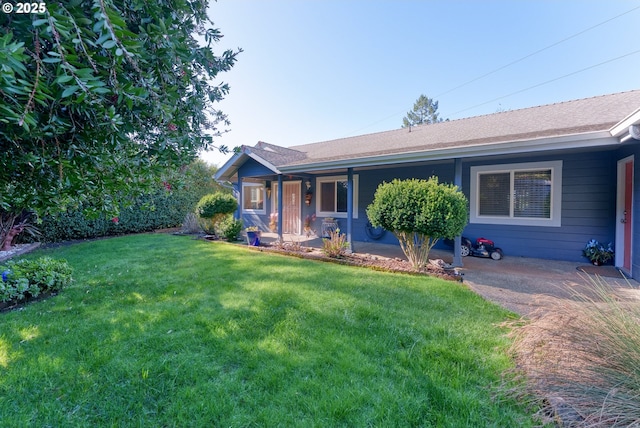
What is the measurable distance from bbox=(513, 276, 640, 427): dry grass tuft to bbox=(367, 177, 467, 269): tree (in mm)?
2477

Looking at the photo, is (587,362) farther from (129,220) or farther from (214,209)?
(129,220)

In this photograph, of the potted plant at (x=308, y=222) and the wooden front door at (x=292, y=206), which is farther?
the wooden front door at (x=292, y=206)

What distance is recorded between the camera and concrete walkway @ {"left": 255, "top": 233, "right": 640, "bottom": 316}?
3.70 metres

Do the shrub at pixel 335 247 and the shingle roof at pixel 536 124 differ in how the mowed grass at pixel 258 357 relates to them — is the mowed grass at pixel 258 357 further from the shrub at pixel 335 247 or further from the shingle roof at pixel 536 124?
the shingle roof at pixel 536 124

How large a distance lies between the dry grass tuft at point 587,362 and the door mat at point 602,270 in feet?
12.8

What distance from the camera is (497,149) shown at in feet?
16.9

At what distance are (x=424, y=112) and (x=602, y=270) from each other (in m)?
33.2

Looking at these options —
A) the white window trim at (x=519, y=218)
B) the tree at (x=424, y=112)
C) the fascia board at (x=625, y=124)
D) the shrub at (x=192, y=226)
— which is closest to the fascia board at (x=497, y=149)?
the fascia board at (x=625, y=124)

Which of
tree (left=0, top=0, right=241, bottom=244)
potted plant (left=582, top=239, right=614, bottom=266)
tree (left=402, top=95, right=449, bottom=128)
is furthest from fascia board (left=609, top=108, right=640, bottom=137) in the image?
tree (left=402, top=95, right=449, bottom=128)

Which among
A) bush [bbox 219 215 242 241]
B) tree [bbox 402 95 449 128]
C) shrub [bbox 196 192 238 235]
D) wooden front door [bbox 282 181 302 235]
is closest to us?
bush [bbox 219 215 242 241]

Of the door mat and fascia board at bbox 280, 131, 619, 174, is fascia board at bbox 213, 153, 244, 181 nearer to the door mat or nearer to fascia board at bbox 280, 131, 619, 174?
fascia board at bbox 280, 131, 619, 174

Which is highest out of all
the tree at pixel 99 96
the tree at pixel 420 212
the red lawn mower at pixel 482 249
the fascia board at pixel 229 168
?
the fascia board at pixel 229 168

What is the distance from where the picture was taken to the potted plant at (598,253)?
5.78m

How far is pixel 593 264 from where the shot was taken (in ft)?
19.4
